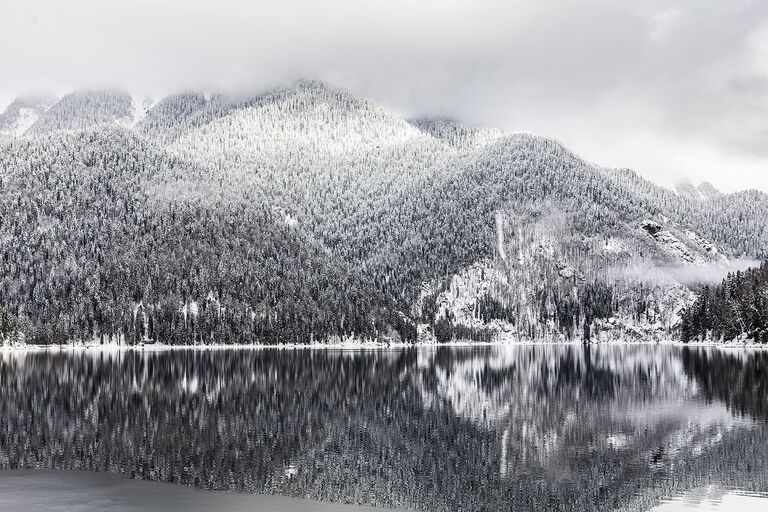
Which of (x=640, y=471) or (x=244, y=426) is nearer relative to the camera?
(x=640, y=471)

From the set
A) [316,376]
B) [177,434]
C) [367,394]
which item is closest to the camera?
[177,434]

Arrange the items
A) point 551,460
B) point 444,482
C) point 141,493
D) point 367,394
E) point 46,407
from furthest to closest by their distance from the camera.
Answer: point 367,394 < point 46,407 < point 551,460 < point 444,482 < point 141,493

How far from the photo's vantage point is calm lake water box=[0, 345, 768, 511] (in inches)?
1630

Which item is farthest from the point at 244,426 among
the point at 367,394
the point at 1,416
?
the point at 367,394

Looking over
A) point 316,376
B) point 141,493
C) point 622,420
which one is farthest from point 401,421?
point 316,376

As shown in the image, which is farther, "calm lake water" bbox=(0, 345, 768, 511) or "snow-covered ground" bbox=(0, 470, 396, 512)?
"calm lake water" bbox=(0, 345, 768, 511)

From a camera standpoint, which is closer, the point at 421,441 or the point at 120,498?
the point at 120,498

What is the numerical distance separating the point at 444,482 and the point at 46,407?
46.9 m

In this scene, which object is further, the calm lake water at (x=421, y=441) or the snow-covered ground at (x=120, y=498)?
the calm lake water at (x=421, y=441)

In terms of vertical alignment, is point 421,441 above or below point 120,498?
below

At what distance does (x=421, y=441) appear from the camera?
56688 mm

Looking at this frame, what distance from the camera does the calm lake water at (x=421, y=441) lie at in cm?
4141

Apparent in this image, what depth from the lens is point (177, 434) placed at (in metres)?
58.8

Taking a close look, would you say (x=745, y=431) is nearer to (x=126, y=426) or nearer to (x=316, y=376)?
(x=126, y=426)
